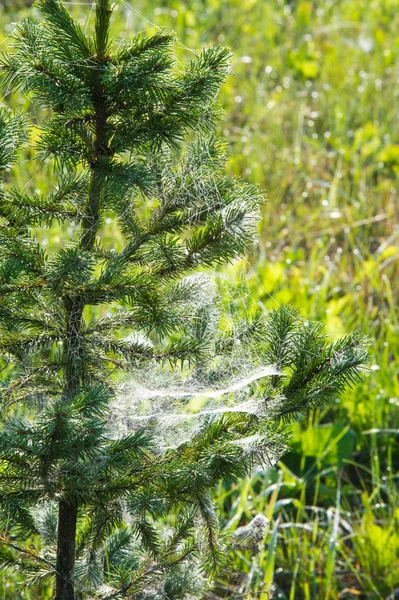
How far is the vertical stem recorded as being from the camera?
4.28 feet

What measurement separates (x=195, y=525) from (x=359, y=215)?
2.54m

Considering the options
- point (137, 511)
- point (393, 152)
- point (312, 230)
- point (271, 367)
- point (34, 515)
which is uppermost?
point (393, 152)

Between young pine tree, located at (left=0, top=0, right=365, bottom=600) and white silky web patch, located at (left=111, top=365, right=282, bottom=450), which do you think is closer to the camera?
young pine tree, located at (left=0, top=0, right=365, bottom=600)

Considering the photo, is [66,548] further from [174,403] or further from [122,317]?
[122,317]

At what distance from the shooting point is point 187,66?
4.78 feet

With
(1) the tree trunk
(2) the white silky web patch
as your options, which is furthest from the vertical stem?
(2) the white silky web patch

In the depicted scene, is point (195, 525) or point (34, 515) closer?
point (195, 525)

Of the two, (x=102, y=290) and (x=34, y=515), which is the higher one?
(x=102, y=290)

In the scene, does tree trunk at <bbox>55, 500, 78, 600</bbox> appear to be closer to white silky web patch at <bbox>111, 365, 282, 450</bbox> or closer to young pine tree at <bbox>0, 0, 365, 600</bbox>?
young pine tree at <bbox>0, 0, 365, 600</bbox>

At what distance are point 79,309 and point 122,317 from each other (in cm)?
9

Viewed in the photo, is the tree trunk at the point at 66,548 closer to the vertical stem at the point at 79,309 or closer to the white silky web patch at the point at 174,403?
the vertical stem at the point at 79,309

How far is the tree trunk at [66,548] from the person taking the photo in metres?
1.47

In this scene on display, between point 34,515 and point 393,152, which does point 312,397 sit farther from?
point 393,152

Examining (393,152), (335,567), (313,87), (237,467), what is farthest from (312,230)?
(237,467)
